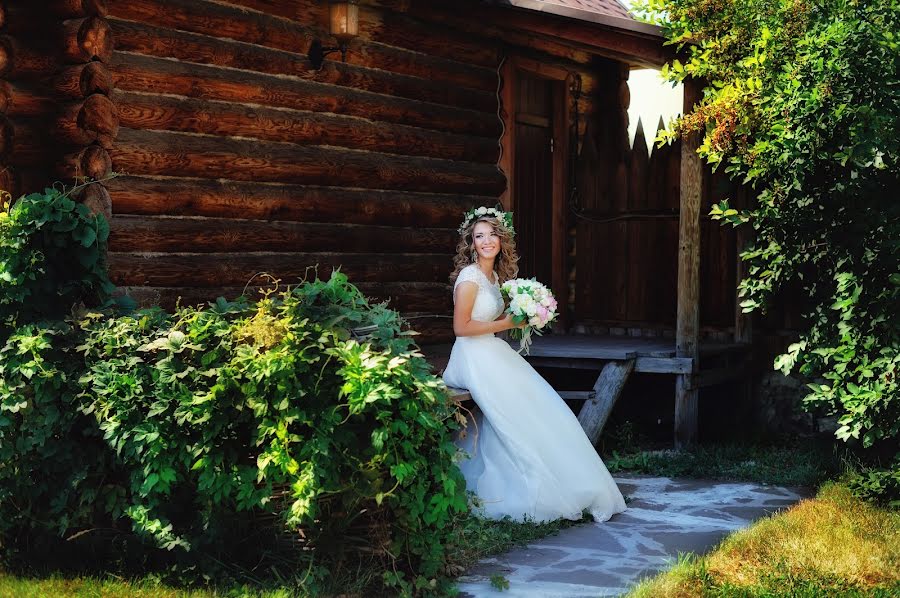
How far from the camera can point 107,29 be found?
7.07m

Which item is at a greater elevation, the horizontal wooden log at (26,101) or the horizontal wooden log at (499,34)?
the horizontal wooden log at (499,34)

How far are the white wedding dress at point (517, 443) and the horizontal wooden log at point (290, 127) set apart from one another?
1748mm

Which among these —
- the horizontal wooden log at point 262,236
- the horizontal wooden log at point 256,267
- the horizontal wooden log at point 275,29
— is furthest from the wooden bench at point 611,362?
the horizontal wooden log at point 275,29

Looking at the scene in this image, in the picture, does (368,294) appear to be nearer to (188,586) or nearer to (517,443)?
(517,443)

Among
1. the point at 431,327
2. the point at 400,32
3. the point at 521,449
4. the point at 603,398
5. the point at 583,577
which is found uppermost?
the point at 400,32

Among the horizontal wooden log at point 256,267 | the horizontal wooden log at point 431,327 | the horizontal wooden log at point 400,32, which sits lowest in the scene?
the horizontal wooden log at point 431,327

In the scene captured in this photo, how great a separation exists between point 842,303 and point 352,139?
3812 millimetres

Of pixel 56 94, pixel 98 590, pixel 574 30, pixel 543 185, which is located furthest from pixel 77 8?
pixel 543 185

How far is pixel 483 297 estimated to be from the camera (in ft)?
25.4

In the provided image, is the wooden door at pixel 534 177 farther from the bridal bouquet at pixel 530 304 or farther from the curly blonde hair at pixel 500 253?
the bridal bouquet at pixel 530 304

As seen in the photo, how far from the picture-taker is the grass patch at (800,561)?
566 centimetres

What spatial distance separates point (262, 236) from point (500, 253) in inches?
66.5

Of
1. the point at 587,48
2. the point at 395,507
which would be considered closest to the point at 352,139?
the point at 587,48

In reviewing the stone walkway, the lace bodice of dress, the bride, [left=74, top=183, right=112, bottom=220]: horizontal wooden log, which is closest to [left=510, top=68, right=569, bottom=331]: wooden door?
the stone walkway
